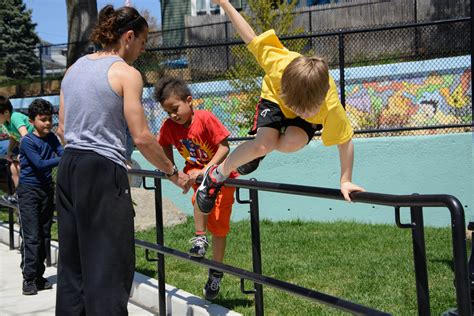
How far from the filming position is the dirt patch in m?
8.80

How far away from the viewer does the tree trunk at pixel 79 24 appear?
11047 millimetres

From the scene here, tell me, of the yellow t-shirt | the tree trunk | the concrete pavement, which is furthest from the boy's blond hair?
the tree trunk

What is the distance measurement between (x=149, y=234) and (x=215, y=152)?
12.6 ft

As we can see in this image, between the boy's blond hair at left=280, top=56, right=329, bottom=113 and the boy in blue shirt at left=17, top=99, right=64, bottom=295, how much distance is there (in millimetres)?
3045

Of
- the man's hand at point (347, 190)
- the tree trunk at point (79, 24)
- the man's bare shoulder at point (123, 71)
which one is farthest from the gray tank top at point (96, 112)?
the tree trunk at point (79, 24)

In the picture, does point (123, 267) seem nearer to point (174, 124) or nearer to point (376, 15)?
point (174, 124)

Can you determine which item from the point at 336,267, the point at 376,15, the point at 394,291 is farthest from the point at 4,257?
the point at 376,15

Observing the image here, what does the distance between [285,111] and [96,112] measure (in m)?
1.07

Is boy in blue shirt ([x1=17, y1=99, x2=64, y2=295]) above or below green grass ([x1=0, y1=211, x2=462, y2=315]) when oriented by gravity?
above

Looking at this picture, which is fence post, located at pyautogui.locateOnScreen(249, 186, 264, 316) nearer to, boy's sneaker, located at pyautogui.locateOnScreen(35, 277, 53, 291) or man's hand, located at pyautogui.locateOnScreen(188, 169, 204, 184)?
man's hand, located at pyautogui.locateOnScreen(188, 169, 204, 184)

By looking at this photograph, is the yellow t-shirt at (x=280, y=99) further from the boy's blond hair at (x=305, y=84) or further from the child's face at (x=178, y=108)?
the child's face at (x=178, y=108)

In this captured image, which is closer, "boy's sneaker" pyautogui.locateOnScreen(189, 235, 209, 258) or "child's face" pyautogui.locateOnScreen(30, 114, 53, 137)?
"boy's sneaker" pyautogui.locateOnScreen(189, 235, 209, 258)

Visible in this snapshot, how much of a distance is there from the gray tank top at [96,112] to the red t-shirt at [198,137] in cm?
138

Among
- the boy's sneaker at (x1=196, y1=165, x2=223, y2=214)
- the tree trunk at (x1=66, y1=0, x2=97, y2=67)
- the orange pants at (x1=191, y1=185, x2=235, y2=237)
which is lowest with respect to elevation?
the orange pants at (x1=191, y1=185, x2=235, y2=237)
